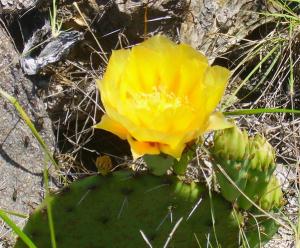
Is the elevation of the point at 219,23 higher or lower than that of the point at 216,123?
lower

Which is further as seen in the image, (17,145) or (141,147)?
(17,145)

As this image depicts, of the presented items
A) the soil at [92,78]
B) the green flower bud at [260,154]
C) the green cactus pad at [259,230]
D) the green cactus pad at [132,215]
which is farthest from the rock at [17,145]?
the green flower bud at [260,154]

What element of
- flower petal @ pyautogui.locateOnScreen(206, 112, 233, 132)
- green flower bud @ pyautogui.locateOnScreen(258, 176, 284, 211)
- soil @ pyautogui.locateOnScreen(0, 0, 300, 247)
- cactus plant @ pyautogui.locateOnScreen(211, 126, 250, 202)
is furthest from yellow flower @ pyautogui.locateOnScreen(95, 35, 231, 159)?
soil @ pyautogui.locateOnScreen(0, 0, 300, 247)

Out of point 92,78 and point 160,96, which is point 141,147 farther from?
point 92,78

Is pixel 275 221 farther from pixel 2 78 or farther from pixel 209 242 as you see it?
pixel 2 78

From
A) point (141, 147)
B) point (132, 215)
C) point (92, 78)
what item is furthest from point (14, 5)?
point (141, 147)

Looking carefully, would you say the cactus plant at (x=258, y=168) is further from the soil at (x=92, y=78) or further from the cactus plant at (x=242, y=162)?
the soil at (x=92, y=78)
